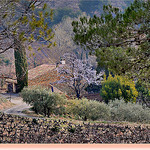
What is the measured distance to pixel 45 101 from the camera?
7742mm

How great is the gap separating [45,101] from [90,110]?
59.7 inches

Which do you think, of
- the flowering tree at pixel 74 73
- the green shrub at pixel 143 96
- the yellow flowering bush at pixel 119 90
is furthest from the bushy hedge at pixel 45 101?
the green shrub at pixel 143 96

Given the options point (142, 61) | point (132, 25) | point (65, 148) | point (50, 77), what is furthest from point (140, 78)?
point (50, 77)

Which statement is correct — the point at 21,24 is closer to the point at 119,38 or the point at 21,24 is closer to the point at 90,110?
the point at 119,38

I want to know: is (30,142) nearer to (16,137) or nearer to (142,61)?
(16,137)

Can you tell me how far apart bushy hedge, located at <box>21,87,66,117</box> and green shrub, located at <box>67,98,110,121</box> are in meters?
0.48

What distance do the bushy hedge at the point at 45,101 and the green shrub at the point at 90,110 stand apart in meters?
0.48

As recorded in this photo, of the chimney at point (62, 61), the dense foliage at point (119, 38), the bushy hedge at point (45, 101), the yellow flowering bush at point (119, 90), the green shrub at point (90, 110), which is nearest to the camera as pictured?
the dense foliage at point (119, 38)

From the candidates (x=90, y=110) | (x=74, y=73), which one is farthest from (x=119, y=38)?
(x=74, y=73)

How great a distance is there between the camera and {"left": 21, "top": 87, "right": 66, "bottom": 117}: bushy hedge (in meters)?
7.80

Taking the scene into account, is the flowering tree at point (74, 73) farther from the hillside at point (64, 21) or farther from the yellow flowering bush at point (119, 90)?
the yellow flowering bush at point (119, 90)

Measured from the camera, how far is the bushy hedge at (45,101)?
7805mm

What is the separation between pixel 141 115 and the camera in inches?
307

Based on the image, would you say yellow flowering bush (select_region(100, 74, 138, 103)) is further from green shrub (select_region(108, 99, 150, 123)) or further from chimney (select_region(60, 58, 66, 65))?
chimney (select_region(60, 58, 66, 65))
